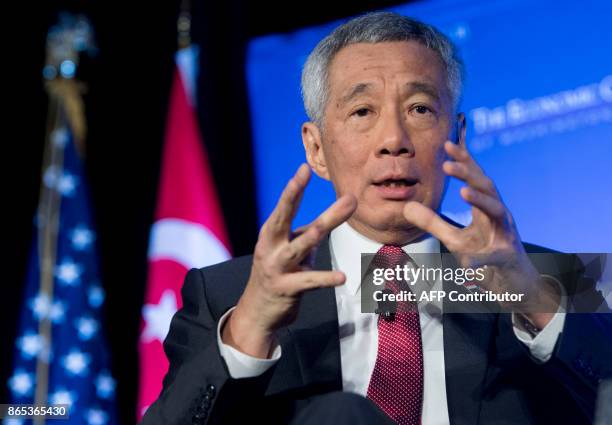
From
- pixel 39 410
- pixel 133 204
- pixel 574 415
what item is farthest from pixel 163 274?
pixel 574 415

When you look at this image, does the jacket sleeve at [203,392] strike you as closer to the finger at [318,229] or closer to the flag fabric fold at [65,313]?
the finger at [318,229]

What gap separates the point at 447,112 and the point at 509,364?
21.6 inches

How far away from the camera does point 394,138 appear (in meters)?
1.50

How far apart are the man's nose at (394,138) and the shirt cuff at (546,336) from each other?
41 cm

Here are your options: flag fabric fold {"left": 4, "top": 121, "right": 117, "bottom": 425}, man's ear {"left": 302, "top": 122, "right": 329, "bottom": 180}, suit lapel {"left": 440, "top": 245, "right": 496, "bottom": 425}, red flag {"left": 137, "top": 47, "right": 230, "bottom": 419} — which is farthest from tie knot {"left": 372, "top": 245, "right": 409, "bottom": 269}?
flag fabric fold {"left": 4, "top": 121, "right": 117, "bottom": 425}

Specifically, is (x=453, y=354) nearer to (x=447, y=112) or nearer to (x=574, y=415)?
(x=574, y=415)

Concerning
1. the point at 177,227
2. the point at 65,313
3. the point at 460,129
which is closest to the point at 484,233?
the point at 460,129

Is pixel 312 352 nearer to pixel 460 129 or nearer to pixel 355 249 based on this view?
pixel 355 249

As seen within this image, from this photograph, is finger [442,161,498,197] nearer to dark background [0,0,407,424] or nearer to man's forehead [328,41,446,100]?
man's forehead [328,41,446,100]

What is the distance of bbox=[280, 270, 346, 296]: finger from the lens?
3.67 feet

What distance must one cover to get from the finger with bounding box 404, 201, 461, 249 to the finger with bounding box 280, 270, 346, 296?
139 mm

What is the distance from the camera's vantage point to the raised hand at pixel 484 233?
3.59 feet

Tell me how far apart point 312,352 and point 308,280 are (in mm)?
341

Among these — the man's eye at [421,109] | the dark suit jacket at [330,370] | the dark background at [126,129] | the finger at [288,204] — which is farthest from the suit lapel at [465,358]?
the dark background at [126,129]
